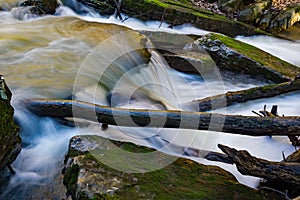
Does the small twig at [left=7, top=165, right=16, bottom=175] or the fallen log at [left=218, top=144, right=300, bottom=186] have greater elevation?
the fallen log at [left=218, top=144, right=300, bottom=186]

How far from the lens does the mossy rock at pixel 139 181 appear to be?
246cm

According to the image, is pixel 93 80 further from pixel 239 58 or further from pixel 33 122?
pixel 239 58

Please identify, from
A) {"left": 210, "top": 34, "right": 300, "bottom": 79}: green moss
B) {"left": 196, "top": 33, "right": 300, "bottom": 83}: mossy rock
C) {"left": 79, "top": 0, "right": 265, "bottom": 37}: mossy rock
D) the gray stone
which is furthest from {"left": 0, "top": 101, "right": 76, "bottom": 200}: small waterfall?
the gray stone

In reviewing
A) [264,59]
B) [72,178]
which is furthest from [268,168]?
[264,59]

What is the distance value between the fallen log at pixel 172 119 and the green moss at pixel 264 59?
4008mm

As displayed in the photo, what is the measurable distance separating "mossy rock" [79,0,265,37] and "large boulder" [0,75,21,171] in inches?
290

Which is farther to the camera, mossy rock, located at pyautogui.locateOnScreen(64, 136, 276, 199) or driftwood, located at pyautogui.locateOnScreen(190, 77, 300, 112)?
driftwood, located at pyautogui.locateOnScreen(190, 77, 300, 112)

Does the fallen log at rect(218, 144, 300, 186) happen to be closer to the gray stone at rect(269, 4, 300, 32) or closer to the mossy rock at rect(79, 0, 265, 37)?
the mossy rock at rect(79, 0, 265, 37)

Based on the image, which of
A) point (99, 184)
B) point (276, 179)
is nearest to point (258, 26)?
point (276, 179)

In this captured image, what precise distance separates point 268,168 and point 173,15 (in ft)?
24.8

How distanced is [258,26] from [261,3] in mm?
1020

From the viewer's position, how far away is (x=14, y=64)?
217 inches

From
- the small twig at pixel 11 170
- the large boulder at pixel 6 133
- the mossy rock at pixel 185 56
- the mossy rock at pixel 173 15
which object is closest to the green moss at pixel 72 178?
the large boulder at pixel 6 133

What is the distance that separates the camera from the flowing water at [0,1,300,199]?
353 centimetres
